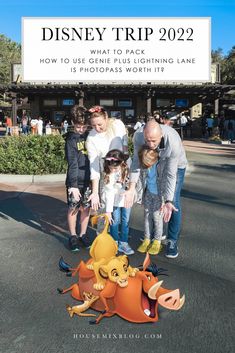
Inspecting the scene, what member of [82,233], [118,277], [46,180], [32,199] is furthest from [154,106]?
[118,277]

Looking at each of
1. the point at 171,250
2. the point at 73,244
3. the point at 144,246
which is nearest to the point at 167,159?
the point at 171,250

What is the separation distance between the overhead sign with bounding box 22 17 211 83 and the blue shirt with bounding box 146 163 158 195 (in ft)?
70.5

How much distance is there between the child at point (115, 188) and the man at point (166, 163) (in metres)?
0.13

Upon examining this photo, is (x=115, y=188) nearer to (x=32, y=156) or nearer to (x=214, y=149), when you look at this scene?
(x=32, y=156)

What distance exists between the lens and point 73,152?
15.2ft

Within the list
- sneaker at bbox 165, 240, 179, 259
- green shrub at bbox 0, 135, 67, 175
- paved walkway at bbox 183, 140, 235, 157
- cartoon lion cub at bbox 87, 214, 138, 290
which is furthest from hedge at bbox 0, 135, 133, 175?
paved walkway at bbox 183, 140, 235, 157

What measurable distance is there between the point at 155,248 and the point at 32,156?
619 centimetres

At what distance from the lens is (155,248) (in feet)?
15.2

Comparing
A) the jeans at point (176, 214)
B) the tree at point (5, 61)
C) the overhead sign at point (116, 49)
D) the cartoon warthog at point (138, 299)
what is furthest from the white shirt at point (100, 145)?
the tree at point (5, 61)

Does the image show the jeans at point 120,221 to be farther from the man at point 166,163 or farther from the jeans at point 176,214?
the jeans at point 176,214

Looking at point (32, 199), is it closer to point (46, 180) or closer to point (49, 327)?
point (46, 180)

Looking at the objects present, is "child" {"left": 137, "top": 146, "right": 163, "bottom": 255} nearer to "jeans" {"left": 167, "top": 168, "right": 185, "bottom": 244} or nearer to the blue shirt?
the blue shirt

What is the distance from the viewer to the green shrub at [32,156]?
10.1 meters

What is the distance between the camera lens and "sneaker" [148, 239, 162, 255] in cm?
461
